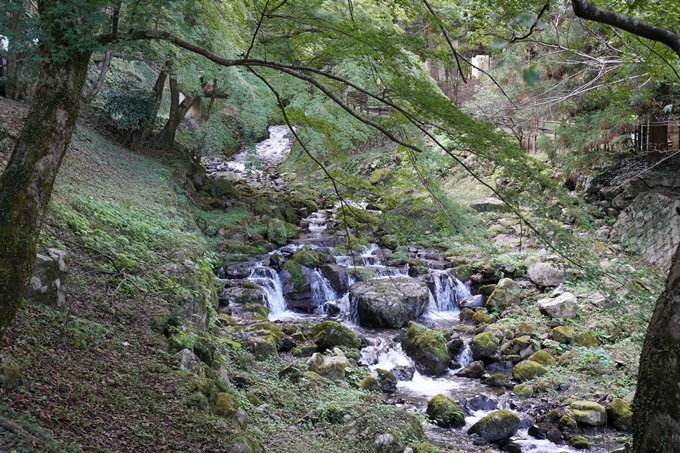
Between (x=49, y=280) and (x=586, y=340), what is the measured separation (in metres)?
8.97

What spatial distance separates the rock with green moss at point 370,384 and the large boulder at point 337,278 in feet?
14.8

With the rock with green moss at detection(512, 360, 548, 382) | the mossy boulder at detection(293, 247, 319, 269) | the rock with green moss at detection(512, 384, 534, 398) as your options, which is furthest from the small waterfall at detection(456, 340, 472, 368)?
the mossy boulder at detection(293, 247, 319, 269)

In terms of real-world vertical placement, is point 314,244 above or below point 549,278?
below

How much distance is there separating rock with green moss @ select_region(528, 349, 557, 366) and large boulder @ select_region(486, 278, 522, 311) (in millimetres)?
2356

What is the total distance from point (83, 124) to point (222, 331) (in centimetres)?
783

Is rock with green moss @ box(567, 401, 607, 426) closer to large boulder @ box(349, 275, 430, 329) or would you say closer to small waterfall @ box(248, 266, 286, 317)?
large boulder @ box(349, 275, 430, 329)

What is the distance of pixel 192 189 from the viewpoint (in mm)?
14953

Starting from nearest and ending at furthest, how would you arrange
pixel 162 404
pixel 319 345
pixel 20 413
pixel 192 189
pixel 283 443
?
pixel 20 413 < pixel 162 404 < pixel 283 443 < pixel 319 345 < pixel 192 189

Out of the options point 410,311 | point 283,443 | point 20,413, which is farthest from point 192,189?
point 20,413

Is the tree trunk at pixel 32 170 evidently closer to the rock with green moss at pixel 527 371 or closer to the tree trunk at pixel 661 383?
the tree trunk at pixel 661 383

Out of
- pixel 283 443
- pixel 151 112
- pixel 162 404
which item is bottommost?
pixel 283 443

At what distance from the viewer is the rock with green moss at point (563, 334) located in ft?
31.8

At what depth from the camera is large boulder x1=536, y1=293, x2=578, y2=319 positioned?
10.6m

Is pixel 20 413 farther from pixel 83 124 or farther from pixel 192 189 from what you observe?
pixel 192 189
